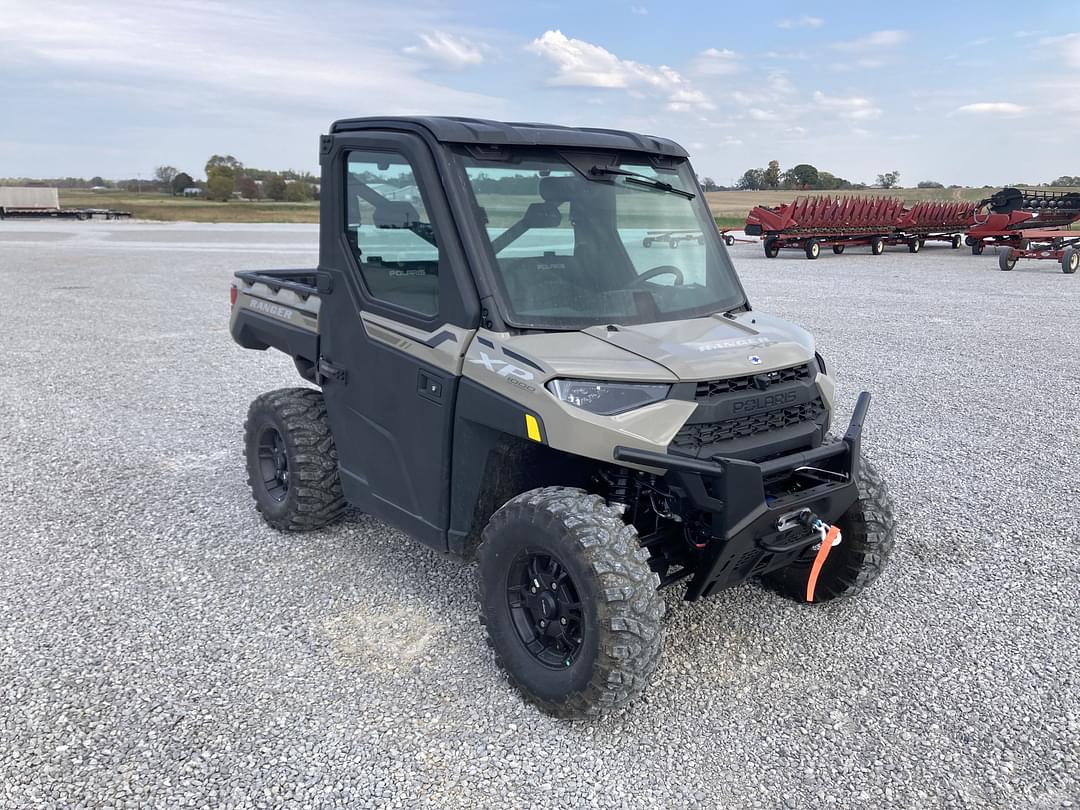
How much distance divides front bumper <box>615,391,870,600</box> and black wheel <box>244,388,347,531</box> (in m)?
2.14

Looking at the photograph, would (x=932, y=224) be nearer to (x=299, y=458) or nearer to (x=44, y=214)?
(x=299, y=458)

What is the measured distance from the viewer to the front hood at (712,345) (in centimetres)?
327

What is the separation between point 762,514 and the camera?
3160 millimetres

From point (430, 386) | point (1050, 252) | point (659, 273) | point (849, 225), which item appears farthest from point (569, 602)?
point (849, 225)

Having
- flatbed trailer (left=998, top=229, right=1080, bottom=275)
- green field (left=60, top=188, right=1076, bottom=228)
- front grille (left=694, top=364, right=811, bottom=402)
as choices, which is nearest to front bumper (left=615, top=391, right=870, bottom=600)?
front grille (left=694, top=364, right=811, bottom=402)

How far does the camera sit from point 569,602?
3234mm

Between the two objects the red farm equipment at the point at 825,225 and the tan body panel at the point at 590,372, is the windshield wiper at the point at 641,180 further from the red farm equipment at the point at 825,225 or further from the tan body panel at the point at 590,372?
the red farm equipment at the point at 825,225

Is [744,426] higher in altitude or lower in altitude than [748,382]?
lower

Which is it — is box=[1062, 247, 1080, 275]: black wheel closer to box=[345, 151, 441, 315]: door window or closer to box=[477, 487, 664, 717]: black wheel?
box=[345, 151, 441, 315]: door window

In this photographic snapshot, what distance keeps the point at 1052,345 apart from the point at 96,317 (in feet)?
44.6

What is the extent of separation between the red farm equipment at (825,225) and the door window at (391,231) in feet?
71.8

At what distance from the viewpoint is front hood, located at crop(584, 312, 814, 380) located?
3266 millimetres

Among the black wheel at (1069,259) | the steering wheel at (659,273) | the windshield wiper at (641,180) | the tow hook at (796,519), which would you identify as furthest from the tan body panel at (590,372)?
the black wheel at (1069,259)

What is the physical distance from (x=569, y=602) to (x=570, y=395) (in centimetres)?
79
